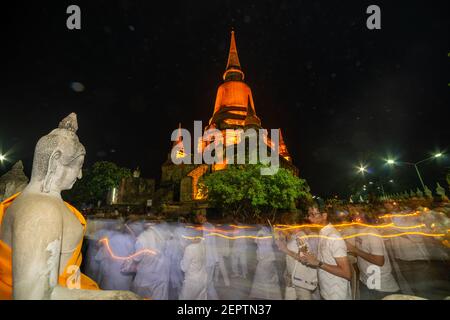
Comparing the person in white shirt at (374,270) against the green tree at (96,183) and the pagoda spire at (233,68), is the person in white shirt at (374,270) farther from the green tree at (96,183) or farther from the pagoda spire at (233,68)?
the pagoda spire at (233,68)

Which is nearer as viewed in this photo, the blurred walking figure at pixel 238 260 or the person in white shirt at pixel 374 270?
the person in white shirt at pixel 374 270

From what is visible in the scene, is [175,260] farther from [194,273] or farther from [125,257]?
[125,257]

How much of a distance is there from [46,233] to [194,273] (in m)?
4.53

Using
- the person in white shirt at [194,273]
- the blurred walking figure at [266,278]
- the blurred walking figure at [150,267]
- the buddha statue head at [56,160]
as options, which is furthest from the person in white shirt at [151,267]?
the buddha statue head at [56,160]

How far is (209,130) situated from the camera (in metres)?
50.1

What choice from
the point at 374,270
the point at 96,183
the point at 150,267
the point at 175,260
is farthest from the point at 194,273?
the point at 96,183

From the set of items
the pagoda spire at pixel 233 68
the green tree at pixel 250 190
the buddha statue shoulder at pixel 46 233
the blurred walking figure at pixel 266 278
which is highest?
the pagoda spire at pixel 233 68

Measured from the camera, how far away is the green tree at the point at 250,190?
81.7 feet

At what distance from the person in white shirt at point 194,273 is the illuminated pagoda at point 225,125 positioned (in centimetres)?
3108

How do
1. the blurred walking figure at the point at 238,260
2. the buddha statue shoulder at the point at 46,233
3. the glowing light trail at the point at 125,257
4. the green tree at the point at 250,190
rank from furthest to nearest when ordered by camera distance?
1. the green tree at the point at 250,190
2. the blurred walking figure at the point at 238,260
3. the glowing light trail at the point at 125,257
4. the buddha statue shoulder at the point at 46,233

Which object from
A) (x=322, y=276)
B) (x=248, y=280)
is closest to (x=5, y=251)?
(x=322, y=276)

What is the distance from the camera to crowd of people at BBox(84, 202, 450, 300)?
4473 mm

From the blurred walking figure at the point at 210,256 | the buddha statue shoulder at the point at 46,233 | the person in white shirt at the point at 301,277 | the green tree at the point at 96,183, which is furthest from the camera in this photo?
the green tree at the point at 96,183

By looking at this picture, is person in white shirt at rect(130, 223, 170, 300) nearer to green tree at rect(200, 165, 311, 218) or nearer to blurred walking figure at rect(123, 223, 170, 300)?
blurred walking figure at rect(123, 223, 170, 300)
